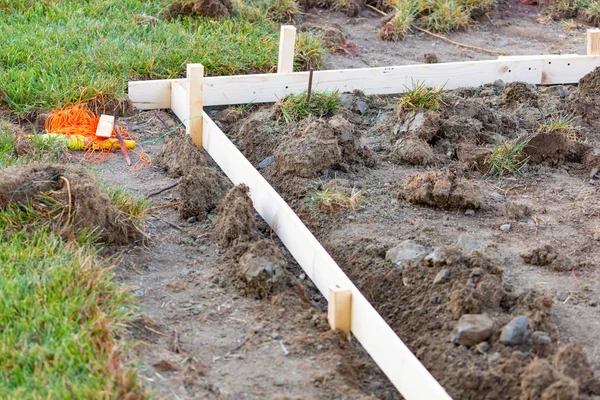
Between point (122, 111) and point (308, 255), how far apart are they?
2418 millimetres

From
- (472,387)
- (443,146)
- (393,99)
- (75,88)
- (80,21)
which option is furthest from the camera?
(80,21)

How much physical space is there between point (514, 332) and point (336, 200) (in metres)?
1.53

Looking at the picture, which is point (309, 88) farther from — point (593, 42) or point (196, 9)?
point (593, 42)

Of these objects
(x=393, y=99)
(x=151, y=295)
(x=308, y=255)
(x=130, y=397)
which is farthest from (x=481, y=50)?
(x=130, y=397)

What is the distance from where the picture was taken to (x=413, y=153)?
205 inches

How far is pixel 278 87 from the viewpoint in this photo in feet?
19.9

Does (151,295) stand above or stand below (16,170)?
below

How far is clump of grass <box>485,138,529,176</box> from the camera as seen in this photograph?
16.9 ft

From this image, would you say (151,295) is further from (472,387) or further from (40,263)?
(472,387)

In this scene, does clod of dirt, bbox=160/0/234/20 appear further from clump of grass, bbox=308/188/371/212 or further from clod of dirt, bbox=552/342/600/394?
clod of dirt, bbox=552/342/600/394

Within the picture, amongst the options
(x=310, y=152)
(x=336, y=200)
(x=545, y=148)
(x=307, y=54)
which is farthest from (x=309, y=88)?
(x=545, y=148)

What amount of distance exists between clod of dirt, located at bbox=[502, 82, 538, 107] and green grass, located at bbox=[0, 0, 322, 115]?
1.52m

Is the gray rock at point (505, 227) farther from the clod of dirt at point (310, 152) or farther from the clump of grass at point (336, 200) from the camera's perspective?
the clod of dirt at point (310, 152)

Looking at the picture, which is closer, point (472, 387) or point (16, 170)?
point (472, 387)
